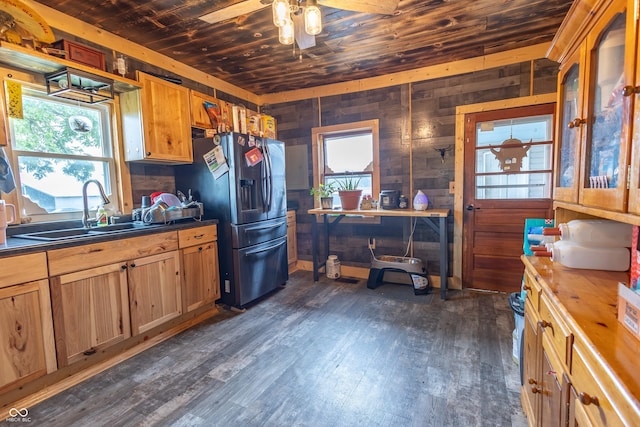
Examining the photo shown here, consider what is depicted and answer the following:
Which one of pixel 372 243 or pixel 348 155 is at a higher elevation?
pixel 348 155

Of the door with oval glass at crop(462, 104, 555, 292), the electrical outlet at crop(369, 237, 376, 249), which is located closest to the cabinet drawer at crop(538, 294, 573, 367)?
the door with oval glass at crop(462, 104, 555, 292)

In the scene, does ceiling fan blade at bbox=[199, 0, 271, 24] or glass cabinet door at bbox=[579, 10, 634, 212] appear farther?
ceiling fan blade at bbox=[199, 0, 271, 24]

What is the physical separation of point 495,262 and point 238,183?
2.80 m

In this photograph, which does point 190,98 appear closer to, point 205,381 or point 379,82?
point 379,82

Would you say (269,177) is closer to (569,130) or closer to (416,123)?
(416,123)

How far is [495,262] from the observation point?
3271 millimetres

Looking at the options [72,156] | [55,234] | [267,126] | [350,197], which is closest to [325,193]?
[350,197]

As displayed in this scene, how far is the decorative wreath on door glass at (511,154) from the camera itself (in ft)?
10.2

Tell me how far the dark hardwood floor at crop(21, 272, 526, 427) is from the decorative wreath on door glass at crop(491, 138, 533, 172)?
4.65 feet

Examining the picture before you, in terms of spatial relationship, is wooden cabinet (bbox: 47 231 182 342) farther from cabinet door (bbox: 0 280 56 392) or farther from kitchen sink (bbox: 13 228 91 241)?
kitchen sink (bbox: 13 228 91 241)

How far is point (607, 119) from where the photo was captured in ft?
3.26

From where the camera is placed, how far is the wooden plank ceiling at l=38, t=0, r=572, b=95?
88.1 inches

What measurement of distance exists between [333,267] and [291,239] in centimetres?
71

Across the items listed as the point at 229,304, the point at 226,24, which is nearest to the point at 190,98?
the point at 226,24
